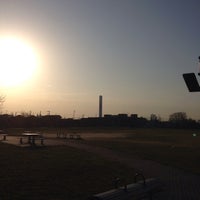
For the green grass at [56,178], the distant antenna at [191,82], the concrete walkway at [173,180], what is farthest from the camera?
the concrete walkway at [173,180]

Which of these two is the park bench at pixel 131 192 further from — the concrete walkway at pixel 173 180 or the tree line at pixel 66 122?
the tree line at pixel 66 122

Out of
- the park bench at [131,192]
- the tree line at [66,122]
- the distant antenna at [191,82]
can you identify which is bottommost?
the park bench at [131,192]

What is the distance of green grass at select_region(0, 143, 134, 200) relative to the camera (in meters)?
11.7

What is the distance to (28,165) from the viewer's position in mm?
18312

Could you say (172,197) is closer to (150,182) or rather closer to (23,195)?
(150,182)

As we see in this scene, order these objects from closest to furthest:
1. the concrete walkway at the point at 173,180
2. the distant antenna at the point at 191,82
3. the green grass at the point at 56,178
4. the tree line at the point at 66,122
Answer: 1. the distant antenna at the point at 191,82
2. the green grass at the point at 56,178
3. the concrete walkway at the point at 173,180
4. the tree line at the point at 66,122

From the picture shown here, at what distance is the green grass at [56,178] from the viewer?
11.7m

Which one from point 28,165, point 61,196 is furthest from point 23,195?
point 28,165

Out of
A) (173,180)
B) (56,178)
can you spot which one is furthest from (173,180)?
(56,178)

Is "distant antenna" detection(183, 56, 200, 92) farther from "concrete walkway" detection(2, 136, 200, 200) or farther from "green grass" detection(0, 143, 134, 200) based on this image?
"green grass" detection(0, 143, 134, 200)

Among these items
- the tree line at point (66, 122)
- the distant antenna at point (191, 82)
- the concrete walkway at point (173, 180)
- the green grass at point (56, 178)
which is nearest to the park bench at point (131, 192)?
the concrete walkway at point (173, 180)

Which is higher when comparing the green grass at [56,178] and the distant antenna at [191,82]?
the distant antenna at [191,82]

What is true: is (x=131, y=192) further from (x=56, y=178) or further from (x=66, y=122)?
(x=66, y=122)

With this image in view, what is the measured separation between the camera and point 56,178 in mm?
14609
